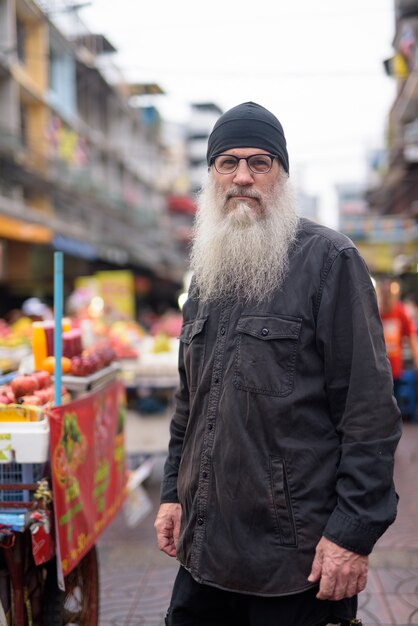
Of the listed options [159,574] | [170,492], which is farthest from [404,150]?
[170,492]

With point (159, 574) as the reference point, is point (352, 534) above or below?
above

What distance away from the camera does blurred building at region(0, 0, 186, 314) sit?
20484 millimetres

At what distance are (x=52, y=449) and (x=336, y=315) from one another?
1499mm

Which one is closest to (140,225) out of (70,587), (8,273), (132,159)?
(132,159)

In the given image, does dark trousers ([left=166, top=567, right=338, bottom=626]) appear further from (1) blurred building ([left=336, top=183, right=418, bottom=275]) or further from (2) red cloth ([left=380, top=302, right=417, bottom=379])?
(1) blurred building ([left=336, top=183, right=418, bottom=275])

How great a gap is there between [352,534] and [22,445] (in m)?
1.54

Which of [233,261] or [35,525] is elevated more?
[233,261]

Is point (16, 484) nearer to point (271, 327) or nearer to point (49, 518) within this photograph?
point (49, 518)

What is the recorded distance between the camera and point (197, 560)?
6.56 ft

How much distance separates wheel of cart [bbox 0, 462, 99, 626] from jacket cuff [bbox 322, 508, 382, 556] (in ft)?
4.55

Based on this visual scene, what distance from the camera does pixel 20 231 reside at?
16672 millimetres

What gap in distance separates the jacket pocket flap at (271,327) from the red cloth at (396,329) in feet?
24.1

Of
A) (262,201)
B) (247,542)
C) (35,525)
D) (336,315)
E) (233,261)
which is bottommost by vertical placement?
(35,525)

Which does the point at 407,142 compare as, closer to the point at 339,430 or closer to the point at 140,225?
the point at 339,430
